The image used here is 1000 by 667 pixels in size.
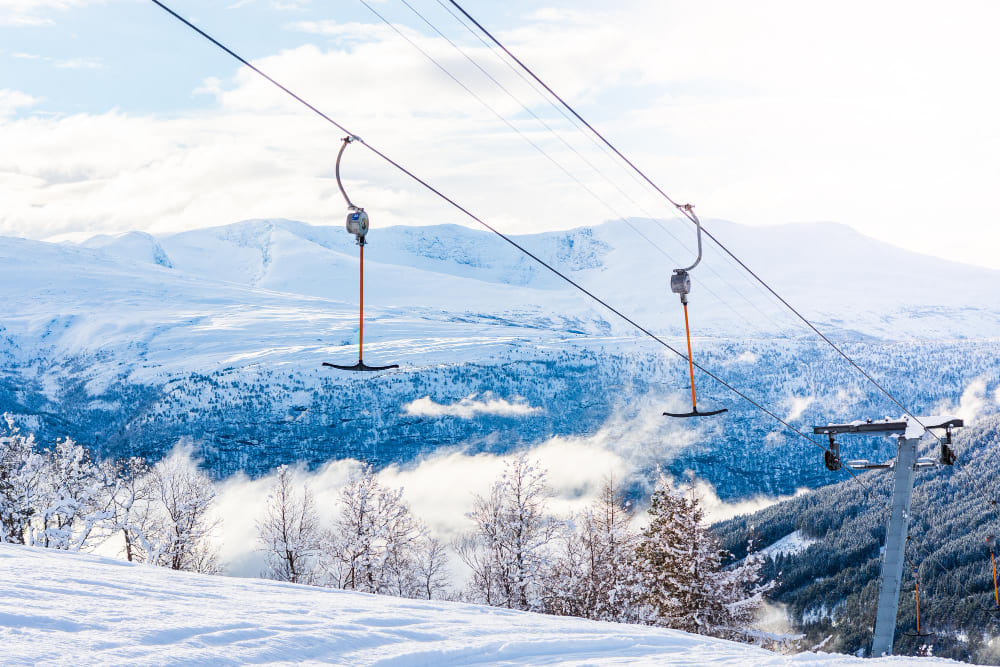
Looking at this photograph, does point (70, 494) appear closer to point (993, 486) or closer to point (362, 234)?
point (362, 234)

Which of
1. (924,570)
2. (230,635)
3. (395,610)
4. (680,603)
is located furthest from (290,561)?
(924,570)

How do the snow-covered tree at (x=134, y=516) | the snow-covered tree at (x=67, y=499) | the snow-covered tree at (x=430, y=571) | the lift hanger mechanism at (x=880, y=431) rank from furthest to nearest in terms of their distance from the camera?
the snow-covered tree at (x=430, y=571)
the snow-covered tree at (x=134, y=516)
the snow-covered tree at (x=67, y=499)
the lift hanger mechanism at (x=880, y=431)

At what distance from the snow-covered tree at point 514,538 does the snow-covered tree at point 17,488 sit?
74.2ft

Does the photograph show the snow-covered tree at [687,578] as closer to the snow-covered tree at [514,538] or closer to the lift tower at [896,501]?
the snow-covered tree at [514,538]

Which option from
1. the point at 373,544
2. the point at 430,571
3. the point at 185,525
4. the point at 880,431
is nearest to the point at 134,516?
the point at 185,525

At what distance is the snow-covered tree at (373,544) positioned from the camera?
5091cm

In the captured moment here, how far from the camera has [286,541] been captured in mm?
55312

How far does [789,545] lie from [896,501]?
170 metres

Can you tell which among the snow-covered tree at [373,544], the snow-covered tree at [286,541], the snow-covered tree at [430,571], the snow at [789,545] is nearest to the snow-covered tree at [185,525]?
the snow-covered tree at [286,541]

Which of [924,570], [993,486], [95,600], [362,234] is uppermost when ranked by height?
[362,234]

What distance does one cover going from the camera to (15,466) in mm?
42312

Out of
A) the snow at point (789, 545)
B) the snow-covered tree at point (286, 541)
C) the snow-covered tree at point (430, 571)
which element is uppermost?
the snow-covered tree at point (286, 541)

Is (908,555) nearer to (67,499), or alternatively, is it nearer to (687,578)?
(687,578)

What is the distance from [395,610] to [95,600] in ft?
15.0
